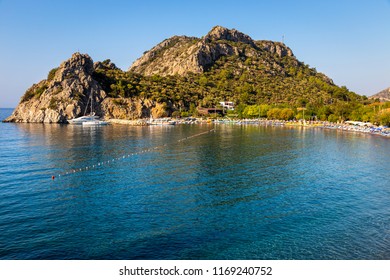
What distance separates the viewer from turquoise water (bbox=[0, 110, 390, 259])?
2002 centimetres

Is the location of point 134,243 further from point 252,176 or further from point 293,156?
point 293,156

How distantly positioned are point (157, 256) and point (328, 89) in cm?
17393

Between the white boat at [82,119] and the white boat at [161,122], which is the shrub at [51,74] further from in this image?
the white boat at [161,122]

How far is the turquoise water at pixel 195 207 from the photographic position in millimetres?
20016

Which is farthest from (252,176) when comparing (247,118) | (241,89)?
(241,89)

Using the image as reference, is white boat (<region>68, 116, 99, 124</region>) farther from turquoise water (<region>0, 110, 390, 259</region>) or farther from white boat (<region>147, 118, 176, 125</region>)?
turquoise water (<region>0, 110, 390, 259</region>)

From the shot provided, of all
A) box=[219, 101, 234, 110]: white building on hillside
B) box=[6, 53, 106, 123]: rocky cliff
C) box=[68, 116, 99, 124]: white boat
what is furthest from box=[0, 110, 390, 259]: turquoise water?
box=[219, 101, 234, 110]: white building on hillside

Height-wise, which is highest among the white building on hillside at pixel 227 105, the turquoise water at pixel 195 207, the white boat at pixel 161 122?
the white building on hillside at pixel 227 105

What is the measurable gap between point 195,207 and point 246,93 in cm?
14276

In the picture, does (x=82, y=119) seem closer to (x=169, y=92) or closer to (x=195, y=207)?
(x=169, y=92)

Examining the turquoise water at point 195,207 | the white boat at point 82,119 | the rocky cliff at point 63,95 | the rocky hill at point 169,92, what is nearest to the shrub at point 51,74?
the rocky cliff at point 63,95

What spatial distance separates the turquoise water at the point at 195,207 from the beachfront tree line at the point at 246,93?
264 feet

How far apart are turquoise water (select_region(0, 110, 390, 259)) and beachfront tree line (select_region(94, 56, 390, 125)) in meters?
80.4

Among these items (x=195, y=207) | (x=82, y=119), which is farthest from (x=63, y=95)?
(x=195, y=207)
